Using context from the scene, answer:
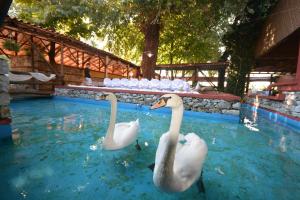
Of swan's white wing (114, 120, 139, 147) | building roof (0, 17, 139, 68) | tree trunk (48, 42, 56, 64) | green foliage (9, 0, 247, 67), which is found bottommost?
swan's white wing (114, 120, 139, 147)

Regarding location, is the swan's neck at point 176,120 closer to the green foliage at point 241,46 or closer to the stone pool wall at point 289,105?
the stone pool wall at point 289,105

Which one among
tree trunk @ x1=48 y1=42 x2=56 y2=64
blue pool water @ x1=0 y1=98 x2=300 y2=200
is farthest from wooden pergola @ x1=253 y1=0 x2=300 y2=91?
tree trunk @ x1=48 y1=42 x2=56 y2=64

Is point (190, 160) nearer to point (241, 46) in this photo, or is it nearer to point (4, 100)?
point (4, 100)

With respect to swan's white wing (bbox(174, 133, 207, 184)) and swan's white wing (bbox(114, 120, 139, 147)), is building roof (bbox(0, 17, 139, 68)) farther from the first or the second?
swan's white wing (bbox(174, 133, 207, 184))

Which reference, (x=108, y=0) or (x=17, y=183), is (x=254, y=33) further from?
(x=17, y=183)

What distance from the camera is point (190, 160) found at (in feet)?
8.48

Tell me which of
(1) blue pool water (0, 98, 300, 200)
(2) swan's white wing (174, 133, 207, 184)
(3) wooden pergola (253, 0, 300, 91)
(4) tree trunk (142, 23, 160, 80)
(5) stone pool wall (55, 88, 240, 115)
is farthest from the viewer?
(4) tree trunk (142, 23, 160, 80)

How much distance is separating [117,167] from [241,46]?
15.2m

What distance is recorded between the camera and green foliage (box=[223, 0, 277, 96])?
14461mm

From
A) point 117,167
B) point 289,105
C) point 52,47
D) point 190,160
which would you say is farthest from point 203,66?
point 190,160

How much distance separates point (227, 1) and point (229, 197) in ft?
37.0

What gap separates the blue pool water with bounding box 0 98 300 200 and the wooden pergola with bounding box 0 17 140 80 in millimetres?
5643

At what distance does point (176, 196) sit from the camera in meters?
2.62

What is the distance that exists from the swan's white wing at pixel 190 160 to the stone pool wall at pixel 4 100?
3.72m
